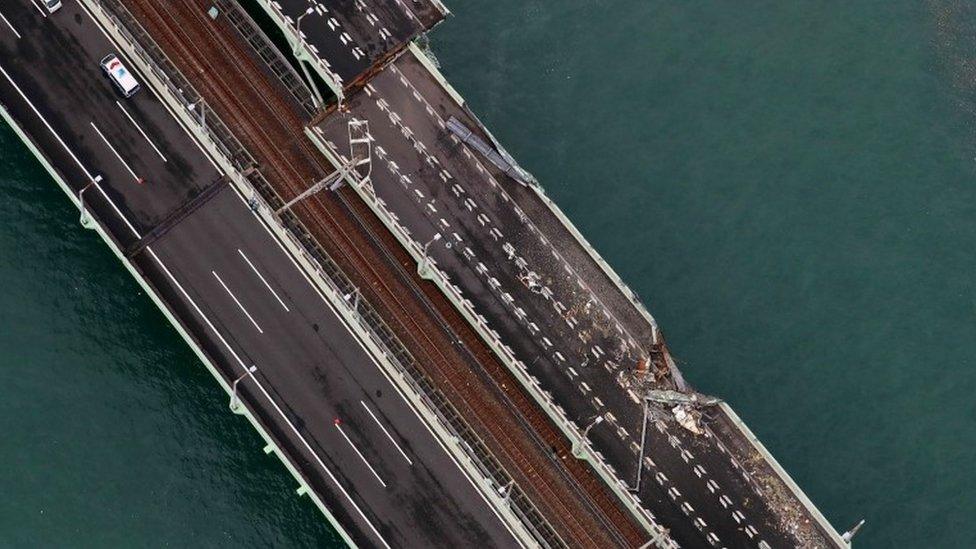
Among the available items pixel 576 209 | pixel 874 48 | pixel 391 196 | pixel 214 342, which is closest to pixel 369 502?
pixel 214 342

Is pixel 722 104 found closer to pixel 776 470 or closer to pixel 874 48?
pixel 874 48

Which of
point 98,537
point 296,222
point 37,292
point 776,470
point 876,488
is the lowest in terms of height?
point 876,488

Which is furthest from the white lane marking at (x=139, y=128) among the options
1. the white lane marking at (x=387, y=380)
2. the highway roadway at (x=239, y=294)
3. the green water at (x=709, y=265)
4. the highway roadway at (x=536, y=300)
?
the highway roadway at (x=536, y=300)

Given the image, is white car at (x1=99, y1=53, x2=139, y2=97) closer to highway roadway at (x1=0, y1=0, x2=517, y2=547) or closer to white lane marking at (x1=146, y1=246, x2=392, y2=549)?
highway roadway at (x1=0, y1=0, x2=517, y2=547)

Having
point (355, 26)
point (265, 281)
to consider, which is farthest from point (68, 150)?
point (355, 26)

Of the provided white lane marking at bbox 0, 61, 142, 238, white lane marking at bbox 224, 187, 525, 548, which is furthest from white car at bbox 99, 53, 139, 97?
white lane marking at bbox 224, 187, 525, 548

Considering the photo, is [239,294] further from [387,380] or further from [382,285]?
[387,380]
